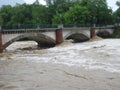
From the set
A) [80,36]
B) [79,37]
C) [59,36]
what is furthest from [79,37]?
[59,36]

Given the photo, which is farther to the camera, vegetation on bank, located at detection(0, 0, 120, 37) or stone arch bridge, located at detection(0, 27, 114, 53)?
vegetation on bank, located at detection(0, 0, 120, 37)

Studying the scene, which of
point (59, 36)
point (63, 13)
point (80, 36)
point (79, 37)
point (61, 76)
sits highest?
point (63, 13)

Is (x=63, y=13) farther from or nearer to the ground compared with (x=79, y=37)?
farther from the ground

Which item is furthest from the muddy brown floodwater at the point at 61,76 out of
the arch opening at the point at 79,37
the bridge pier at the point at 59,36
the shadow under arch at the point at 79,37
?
the arch opening at the point at 79,37

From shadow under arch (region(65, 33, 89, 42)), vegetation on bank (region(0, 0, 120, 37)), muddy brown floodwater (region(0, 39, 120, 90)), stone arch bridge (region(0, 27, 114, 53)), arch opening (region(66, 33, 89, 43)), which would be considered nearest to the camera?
muddy brown floodwater (region(0, 39, 120, 90))

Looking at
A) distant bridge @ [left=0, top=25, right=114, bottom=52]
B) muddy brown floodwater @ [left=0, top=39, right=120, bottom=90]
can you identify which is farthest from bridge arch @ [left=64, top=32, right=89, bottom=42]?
muddy brown floodwater @ [left=0, top=39, right=120, bottom=90]

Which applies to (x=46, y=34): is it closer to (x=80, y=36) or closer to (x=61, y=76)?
(x=80, y=36)

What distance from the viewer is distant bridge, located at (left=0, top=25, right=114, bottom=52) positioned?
4316 cm

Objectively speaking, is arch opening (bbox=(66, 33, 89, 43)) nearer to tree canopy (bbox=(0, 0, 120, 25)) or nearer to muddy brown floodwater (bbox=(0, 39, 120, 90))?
tree canopy (bbox=(0, 0, 120, 25))

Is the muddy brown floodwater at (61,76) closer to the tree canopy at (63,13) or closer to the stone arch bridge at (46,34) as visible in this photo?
the stone arch bridge at (46,34)

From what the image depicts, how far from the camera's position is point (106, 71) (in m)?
24.5

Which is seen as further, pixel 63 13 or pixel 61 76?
pixel 63 13

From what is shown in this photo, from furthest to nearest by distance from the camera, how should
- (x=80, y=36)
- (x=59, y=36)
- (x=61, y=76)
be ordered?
Result: 1. (x=80, y=36)
2. (x=59, y=36)
3. (x=61, y=76)

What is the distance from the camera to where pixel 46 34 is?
5172 centimetres
